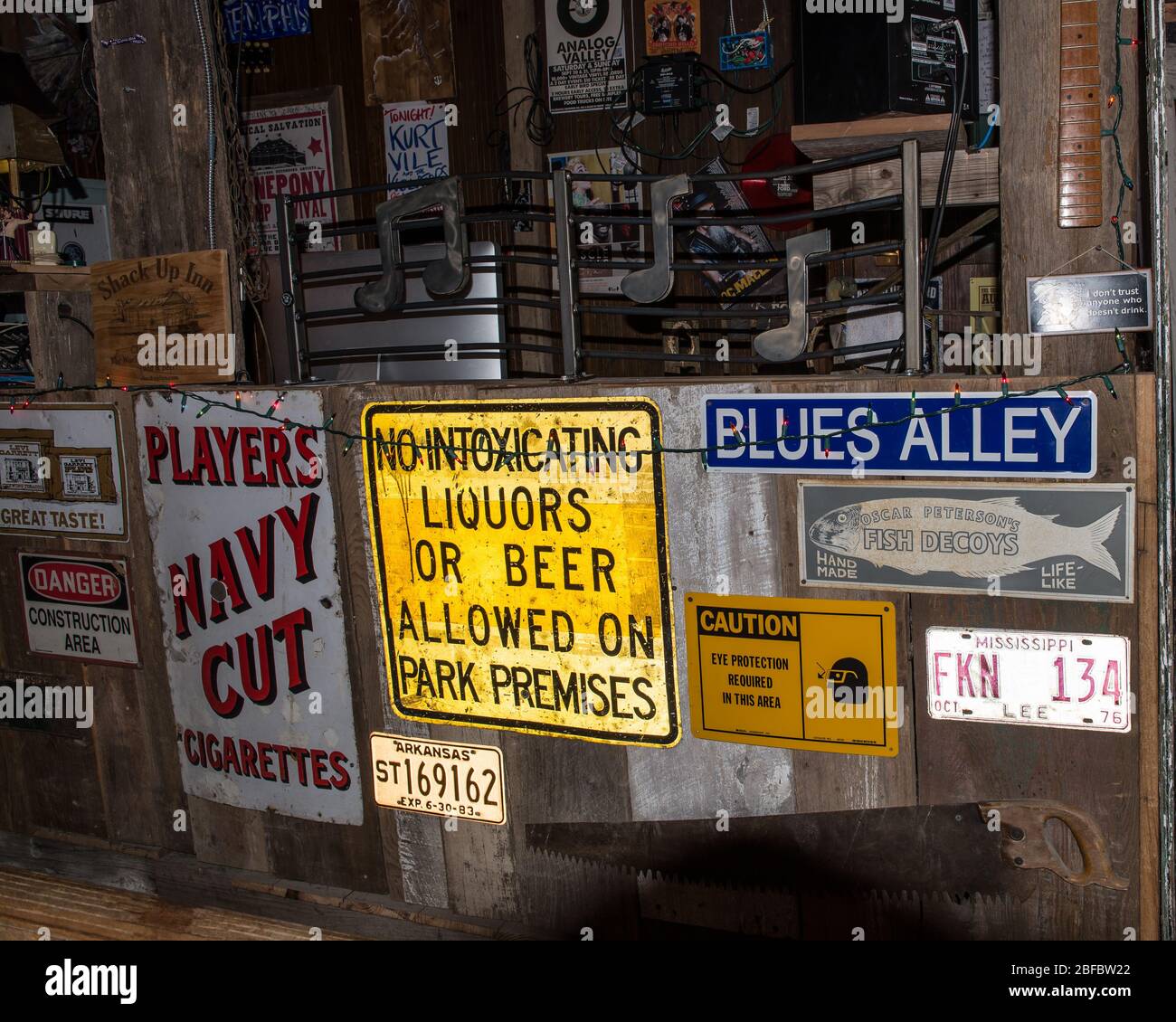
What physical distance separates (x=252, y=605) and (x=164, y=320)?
1200mm

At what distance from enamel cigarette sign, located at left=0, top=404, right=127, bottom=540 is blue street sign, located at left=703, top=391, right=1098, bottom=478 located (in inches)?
100

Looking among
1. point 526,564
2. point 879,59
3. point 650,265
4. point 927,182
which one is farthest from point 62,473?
point 879,59

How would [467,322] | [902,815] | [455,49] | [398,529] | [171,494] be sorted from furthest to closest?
[455,49]
[467,322]
[171,494]
[398,529]
[902,815]

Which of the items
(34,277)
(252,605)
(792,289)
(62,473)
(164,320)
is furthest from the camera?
(34,277)

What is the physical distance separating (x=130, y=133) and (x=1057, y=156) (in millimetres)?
3483

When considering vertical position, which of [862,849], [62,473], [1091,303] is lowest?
[862,849]

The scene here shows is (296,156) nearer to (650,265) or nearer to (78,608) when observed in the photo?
(78,608)

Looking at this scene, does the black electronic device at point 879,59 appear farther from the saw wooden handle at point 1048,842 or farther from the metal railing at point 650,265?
the saw wooden handle at point 1048,842

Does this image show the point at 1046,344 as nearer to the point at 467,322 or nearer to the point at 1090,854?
the point at 1090,854

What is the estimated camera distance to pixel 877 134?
3.46 meters

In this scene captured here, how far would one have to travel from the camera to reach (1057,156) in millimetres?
2939

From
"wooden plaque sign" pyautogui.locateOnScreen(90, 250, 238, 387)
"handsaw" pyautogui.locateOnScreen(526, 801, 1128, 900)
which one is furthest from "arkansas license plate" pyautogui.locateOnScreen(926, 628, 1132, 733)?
"wooden plaque sign" pyautogui.locateOnScreen(90, 250, 238, 387)

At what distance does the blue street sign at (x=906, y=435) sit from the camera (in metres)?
2.87

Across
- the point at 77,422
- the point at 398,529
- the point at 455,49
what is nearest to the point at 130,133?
the point at 77,422
